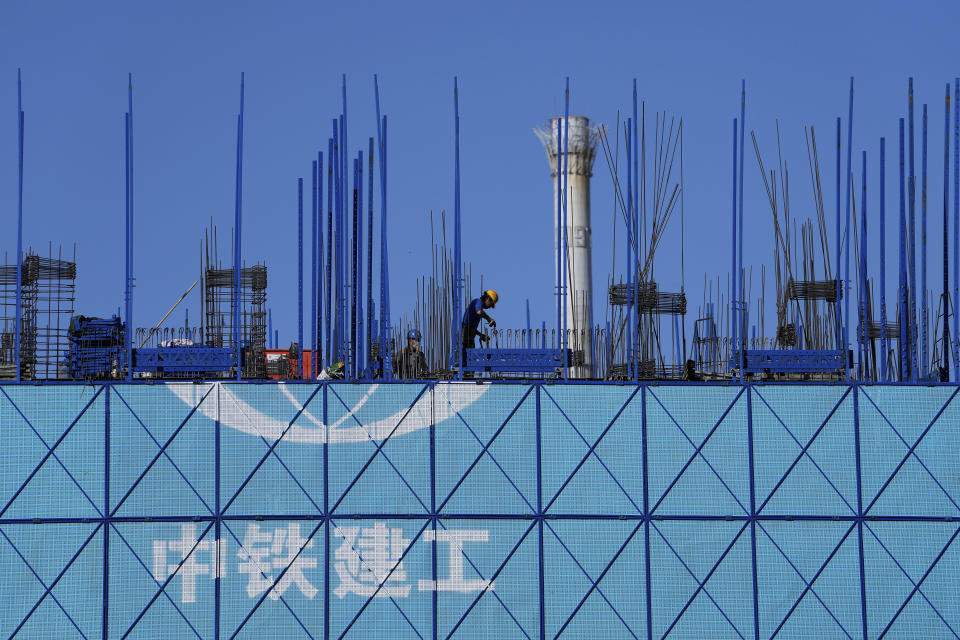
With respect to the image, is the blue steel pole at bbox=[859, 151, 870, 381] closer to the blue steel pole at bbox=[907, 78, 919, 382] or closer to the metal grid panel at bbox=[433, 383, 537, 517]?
the blue steel pole at bbox=[907, 78, 919, 382]

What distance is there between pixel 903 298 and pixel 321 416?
34.0ft

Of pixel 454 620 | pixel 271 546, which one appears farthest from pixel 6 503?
pixel 454 620

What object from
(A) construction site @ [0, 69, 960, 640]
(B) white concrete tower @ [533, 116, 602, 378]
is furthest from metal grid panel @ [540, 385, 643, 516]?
(B) white concrete tower @ [533, 116, 602, 378]

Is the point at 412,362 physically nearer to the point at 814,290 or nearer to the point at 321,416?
the point at 321,416

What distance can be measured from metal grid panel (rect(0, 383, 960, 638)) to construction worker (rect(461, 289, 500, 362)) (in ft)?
6.35

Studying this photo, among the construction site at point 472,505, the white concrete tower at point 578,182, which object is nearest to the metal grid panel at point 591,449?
the construction site at point 472,505

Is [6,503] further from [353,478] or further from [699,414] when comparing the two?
[699,414]

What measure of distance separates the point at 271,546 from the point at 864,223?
464 inches

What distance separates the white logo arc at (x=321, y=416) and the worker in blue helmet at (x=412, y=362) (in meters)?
2.84

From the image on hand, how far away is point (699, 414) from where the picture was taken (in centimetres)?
2184

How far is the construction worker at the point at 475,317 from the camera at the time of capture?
23484 millimetres

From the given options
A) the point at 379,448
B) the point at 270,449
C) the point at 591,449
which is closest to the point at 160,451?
the point at 270,449

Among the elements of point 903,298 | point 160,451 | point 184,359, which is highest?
point 903,298

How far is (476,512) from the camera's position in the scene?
849 inches
